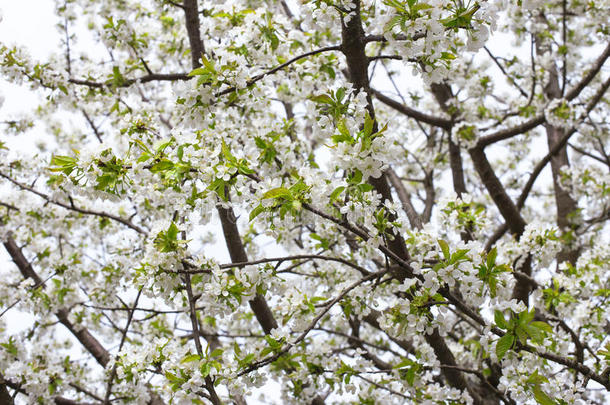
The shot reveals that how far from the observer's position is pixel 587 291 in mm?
3611

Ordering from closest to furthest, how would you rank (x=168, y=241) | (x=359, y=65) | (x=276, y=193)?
(x=276, y=193) → (x=168, y=241) → (x=359, y=65)

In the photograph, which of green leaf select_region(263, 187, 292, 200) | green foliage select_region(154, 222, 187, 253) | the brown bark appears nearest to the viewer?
green leaf select_region(263, 187, 292, 200)

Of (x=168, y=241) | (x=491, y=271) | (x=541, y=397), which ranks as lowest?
(x=541, y=397)

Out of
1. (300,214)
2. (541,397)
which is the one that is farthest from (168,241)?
(541,397)

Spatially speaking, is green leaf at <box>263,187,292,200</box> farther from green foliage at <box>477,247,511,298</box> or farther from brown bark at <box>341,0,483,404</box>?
green foliage at <box>477,247,511,298</box>

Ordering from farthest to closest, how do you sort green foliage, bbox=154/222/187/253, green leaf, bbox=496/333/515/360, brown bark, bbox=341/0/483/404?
brown bark, bbox=341/0/483/404 → green foliage, bbox=154/222/187/253 → green leaf, bbox=496/333/515/360

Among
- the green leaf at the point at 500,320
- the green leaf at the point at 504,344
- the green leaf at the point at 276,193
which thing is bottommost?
the green leaf at the point at 504,344

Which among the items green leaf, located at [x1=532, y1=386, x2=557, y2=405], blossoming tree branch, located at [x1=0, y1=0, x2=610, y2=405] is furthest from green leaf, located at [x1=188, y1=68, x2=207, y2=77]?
green leaf, located at [x1=532, y1=386, x2=557, y2=405]

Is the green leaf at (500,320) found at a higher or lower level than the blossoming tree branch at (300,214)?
lower

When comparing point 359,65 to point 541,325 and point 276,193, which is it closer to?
point 276,193

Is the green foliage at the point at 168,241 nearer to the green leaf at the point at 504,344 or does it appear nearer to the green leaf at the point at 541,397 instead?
the green leaf at the point at 504,344

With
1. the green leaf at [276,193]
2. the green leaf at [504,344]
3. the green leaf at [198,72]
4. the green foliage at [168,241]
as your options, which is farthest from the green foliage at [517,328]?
the green leaf at [198,72]

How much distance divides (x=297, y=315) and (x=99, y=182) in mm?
1392

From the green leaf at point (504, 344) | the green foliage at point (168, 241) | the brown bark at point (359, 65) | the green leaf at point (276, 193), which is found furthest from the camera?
the brown bark at point (359, 65)
